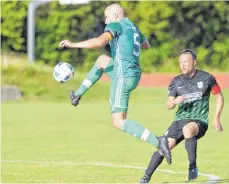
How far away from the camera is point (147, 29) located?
4500 centimetres

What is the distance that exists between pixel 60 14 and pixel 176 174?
34.7 meters

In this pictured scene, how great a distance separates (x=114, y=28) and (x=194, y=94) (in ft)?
3.96

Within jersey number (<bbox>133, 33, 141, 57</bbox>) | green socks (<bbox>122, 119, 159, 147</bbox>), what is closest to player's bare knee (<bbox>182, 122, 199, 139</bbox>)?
green socks (<bbox>122, 119, 159, 147</bbox>)

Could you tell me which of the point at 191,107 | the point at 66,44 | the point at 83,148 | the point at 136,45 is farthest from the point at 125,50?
the point at 83,148

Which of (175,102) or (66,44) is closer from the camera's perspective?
(66,44)

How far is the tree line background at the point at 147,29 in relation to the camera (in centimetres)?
4416

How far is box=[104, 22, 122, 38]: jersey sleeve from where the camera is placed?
32.1 feet

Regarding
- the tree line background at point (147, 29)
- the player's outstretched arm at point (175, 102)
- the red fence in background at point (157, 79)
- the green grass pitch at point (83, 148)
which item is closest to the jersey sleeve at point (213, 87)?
the player's outstretched arm at point (175, 102)

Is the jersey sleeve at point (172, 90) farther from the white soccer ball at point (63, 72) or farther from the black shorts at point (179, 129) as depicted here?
the white soccer ball at point (63, 72)

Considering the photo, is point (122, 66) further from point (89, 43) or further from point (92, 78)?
point (89, 43)

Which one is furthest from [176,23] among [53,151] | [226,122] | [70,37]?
[53,151]

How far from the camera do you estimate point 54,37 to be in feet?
147

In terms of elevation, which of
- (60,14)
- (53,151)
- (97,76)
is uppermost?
(60,14)

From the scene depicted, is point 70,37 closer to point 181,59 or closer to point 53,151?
point 53,151
